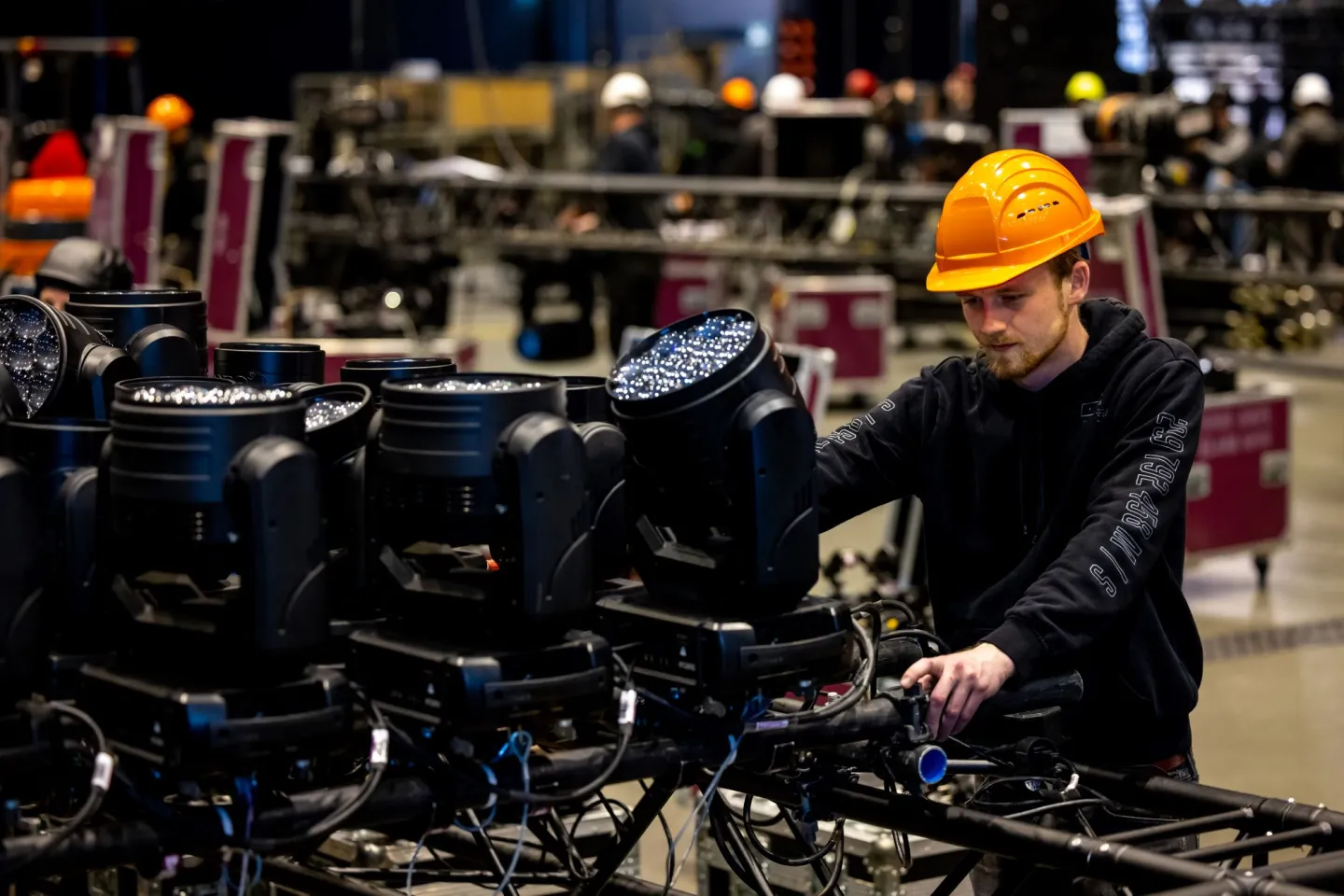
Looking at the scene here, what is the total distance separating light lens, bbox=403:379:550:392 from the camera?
235 centimetres

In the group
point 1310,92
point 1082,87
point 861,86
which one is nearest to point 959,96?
point 861,86

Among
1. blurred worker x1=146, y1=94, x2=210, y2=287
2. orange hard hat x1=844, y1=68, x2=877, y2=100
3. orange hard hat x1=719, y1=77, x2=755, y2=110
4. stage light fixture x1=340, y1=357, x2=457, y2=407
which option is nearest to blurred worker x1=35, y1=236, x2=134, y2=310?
stage light fixture x1=340, y1=357, x2=457, y2=407

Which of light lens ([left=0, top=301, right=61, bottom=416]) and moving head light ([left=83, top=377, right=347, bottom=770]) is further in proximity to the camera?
light lens ([left=0, top=301, right=61, bottom=416])

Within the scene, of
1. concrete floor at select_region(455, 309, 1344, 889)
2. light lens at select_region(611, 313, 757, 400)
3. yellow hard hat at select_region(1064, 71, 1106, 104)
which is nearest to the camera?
light lens at select_region(611, 313, 757, 400)

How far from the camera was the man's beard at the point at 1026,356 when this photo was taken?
294 cm

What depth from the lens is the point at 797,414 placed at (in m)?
2.43

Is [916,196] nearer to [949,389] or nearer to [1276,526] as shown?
[1276,526]

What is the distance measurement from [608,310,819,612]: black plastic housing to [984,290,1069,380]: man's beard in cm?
56

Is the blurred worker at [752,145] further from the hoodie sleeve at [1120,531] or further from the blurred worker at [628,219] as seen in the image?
the hoodie sleeve at [1120,531]

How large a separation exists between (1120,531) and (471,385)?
3.20 feet

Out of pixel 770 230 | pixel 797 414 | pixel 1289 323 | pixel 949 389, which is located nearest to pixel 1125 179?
pixel 1289 323

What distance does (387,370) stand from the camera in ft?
9.37

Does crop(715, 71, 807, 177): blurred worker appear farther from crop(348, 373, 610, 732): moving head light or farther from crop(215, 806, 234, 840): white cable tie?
crop(215, 806, 234, 840): white cable tie

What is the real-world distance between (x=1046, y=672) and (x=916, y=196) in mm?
9567
